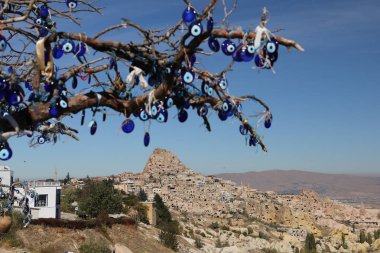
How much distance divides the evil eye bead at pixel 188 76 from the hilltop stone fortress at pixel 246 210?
2175 inches

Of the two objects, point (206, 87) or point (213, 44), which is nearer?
point (213, 44)

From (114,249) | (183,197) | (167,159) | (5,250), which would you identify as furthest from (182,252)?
(167,159)

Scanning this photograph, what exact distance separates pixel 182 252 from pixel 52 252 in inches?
658

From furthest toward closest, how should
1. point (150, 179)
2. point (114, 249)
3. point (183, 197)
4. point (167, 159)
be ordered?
point (167, 159) → point (150, 179) → point (183, 197) → point (114, 249)

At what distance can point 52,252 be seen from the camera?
28.0 m

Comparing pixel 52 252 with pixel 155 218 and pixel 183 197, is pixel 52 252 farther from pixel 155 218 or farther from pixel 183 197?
pixel 183 197

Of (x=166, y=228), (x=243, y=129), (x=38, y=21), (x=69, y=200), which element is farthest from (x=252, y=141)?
(x=69, y=200)

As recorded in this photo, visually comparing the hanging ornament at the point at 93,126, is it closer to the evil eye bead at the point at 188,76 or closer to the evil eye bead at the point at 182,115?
the evil eye bead at the point at 182,115

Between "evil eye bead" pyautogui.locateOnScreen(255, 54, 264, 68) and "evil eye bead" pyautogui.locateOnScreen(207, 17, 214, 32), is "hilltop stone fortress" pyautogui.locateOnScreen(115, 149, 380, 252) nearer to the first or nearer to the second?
"evil eye bead" pyautogui.locateOnScreen(255, 54, 264, 68)

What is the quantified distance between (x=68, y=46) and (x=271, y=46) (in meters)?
1.91

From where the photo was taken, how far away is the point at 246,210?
91375 millimetres

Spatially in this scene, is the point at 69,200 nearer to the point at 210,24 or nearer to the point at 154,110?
the point at 154,110

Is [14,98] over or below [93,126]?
over

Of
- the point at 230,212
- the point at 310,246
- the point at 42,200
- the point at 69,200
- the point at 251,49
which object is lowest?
the point at 310,246
